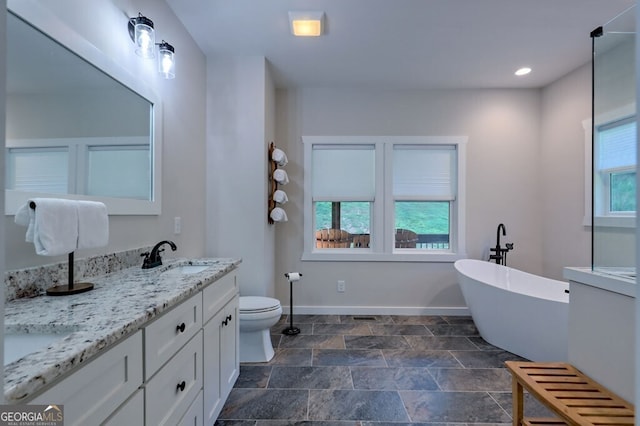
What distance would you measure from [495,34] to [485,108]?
1.17 metres

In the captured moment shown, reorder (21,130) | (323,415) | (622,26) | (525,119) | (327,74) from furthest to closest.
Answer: (525,119)
(327,74)
(323,415)
(622,26)
(21,130)

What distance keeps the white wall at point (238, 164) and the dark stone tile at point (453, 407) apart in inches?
62.6

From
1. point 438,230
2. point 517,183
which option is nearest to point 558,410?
point 438,230

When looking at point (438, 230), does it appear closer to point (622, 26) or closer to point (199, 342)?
point (622, 26)

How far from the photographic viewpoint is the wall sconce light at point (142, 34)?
1652 millimetres

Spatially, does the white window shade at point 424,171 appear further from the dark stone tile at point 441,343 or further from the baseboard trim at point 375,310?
the dark stone tile at point 441,343

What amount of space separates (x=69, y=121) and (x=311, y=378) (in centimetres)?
216

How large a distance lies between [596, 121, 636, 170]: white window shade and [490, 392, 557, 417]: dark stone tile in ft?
5.07

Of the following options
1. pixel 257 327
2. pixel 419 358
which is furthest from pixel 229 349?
pixel 419 358

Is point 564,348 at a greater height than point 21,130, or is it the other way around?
point 21,130

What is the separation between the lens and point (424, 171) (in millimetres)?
3527

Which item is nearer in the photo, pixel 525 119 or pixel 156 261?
pixel 156 261

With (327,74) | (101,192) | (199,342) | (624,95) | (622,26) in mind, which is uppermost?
(327,74)

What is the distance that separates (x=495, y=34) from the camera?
2428 mm
